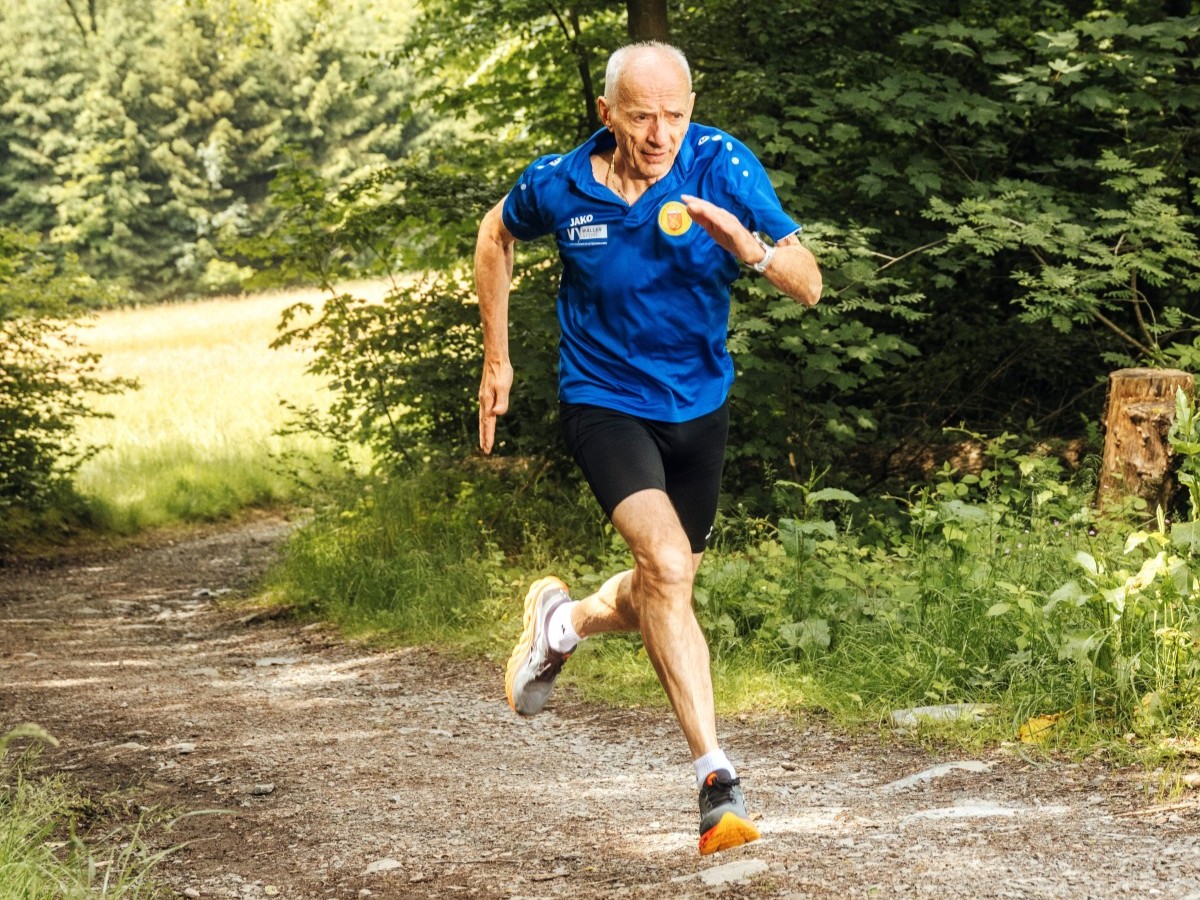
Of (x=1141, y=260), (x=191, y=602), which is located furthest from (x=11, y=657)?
(x=1141, y=260)

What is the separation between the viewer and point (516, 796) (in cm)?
515

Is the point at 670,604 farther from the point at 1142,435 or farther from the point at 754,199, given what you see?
the point at 1142,435

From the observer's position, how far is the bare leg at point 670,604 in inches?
153

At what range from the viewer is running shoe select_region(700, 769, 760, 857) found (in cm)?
357

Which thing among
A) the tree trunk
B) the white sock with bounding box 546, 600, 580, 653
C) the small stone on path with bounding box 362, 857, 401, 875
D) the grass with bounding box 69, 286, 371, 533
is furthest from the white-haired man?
the grass with bounding box 69, 286, 371, 533

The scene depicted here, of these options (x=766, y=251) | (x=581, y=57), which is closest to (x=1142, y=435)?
(x=766, y=251)

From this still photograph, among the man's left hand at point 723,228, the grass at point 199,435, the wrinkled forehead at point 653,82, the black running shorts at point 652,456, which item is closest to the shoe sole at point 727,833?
the black running shorts at point 652,456

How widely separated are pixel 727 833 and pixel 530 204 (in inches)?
79.3

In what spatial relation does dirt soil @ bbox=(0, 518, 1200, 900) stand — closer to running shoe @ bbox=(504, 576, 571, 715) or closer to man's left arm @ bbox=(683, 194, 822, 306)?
running shoe @ bbox=(504, 576, 571, 715)

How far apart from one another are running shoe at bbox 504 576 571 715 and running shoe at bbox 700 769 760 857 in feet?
4.03

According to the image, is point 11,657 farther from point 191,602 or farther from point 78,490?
point 78,490

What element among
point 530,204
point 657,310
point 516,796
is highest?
point 530,204

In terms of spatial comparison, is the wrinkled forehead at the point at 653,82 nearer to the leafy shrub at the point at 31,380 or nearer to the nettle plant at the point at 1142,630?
the nettle plant at the point at 1142,630

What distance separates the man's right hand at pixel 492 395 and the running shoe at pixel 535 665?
76 centimetres
